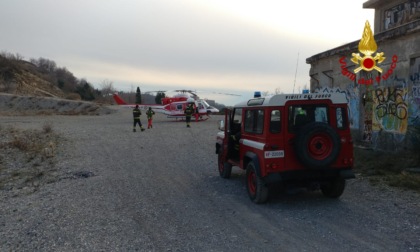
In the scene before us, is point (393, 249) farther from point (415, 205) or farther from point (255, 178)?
point (255, 178)

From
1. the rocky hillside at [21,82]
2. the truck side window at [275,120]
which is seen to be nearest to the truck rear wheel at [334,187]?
the truck side window at [275,120]

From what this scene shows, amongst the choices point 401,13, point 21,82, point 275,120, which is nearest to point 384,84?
point 275,120

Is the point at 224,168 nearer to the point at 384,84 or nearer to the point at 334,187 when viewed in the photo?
the point at 334,187

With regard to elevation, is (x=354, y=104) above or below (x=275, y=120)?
above

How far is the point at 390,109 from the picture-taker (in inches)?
498

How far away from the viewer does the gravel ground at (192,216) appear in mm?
5578

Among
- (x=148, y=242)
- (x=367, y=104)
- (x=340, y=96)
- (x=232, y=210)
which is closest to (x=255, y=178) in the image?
(x=232, y=210)

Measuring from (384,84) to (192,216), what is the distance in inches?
363

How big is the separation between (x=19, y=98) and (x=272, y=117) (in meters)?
75.8

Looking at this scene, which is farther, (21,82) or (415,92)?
(21,82)

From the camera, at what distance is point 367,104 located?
1412cm

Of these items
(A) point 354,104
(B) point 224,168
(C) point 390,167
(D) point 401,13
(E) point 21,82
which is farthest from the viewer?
(E) point 21,82

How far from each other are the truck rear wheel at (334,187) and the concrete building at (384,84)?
435 cm

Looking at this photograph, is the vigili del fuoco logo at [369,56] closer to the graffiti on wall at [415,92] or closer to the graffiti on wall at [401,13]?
the graffiti on wall at [415,92]
